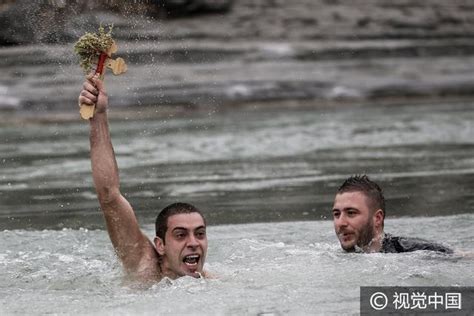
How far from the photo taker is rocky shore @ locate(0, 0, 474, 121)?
20.1 metres

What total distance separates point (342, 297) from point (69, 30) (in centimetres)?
751

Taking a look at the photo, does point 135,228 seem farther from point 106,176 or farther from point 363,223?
point 363,223

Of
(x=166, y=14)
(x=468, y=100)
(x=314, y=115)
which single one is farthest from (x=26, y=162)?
(x=468, y=100)

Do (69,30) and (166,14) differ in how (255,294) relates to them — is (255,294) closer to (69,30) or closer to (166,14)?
(69,30)

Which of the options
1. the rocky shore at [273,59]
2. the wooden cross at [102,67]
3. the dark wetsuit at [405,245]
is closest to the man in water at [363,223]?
the dark wetsuit at [405,245]

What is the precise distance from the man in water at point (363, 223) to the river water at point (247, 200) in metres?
0.17

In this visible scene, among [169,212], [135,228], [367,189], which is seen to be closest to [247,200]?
[367,189]

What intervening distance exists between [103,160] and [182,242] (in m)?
0.80

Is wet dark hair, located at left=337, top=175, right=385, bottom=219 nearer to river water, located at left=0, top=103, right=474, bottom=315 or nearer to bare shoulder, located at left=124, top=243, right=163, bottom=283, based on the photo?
river water, located at left=0, top=103, right=474, bottom=315

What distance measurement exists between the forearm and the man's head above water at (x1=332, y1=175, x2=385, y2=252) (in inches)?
76.2

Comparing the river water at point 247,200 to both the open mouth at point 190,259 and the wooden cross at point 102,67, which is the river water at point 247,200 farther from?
the wooden cross at point 102,67

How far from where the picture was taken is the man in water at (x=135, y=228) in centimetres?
834

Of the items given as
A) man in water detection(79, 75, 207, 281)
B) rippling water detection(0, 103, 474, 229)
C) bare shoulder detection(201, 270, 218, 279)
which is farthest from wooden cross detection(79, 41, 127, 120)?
rippling water detection(0, 103, 474, 229)

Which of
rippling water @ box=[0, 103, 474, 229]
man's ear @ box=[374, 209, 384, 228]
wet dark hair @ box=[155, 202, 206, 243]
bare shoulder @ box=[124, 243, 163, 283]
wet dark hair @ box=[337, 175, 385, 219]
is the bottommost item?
bare shoulder @ box=[124, 243, 163, 283]
